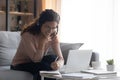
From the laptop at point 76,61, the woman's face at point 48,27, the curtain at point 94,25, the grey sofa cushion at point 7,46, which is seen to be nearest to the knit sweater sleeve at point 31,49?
the woman's face at point 48,27

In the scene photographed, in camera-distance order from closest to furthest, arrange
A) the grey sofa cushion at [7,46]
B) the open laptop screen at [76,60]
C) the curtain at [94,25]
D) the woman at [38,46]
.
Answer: the open laptop screen at [76,60], the woman at [38,46], the grey sofa cushion at [7,46], the curtain at [94,25]

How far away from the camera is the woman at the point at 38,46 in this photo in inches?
84.6

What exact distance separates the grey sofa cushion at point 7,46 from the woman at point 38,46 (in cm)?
58

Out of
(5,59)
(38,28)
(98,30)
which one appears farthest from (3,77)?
(98,30)

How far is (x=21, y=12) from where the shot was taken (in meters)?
4.27

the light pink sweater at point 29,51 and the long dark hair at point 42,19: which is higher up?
the long dark hair at point 42,19

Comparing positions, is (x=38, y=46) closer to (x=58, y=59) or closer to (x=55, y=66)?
(x=58, y=59)

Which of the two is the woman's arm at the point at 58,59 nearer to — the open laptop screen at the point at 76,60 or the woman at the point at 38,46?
the woman at the point at 38,46

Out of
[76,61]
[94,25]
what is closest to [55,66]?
[76,61]

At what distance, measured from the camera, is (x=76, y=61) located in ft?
6.36

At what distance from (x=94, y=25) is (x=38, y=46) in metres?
1.54

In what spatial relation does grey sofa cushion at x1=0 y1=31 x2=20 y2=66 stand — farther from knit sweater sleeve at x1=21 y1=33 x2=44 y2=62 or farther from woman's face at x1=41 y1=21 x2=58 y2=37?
woman's face at x1=41 y1=21 x2=58 y2=37

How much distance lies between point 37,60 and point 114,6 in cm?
166

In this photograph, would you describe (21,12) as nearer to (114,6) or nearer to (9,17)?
(9,17)
